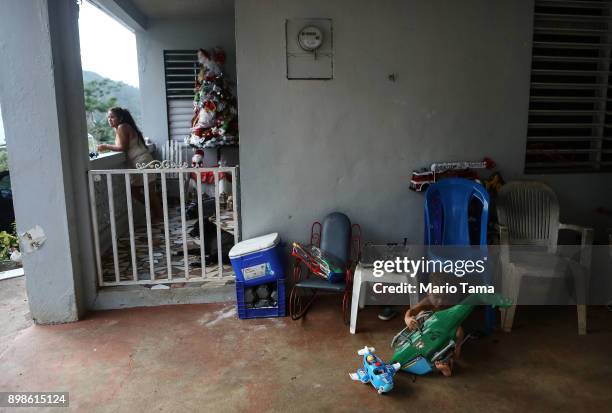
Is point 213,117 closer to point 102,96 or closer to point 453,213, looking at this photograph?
point 453,213

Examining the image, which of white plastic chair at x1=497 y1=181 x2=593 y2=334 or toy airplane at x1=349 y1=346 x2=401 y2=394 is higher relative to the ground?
white plastic chair at x1=497 y1=181 x2=593 y2=334

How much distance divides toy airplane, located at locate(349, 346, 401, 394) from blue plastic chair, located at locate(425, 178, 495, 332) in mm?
1277

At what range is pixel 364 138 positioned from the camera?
144 inches

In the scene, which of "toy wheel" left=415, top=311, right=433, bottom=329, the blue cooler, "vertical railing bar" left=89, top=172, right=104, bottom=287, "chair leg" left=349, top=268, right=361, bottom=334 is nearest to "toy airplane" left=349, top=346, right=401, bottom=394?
"toy wheel" left=415, top=311, right=433, bottom=329

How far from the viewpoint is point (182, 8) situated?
5.98m

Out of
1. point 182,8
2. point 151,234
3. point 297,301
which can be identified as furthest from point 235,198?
point 182,8

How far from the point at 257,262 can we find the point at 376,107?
1.64 m

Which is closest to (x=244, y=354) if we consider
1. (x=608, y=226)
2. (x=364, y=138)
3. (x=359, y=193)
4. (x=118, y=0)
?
(x=359, y=193)

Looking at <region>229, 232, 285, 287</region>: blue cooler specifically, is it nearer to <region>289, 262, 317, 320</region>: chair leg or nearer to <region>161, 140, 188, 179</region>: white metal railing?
<region>289, 262, 317, 320</region>: chair leg

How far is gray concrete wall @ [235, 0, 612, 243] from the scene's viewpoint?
348 cm

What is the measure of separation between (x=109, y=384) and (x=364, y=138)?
8.54ft

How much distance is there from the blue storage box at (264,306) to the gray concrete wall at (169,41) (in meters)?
4.23

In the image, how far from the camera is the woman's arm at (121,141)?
525 centimetres

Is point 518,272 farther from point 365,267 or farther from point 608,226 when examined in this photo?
point 608,226
